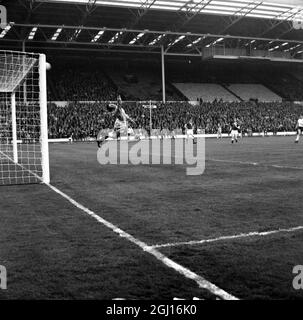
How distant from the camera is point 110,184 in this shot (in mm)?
9148

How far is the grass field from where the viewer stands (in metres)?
3.29

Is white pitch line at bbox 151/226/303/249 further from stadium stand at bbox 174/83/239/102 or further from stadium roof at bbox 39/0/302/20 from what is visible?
stadium stand at bbox 174/83/239/102

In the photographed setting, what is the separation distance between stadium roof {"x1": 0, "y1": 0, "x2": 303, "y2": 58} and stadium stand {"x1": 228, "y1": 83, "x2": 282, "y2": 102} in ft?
19.2

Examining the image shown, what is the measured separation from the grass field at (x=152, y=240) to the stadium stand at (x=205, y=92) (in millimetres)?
45126

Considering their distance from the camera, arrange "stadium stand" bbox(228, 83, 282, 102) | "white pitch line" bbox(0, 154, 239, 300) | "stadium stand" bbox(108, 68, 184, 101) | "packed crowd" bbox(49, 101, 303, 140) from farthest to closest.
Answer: "stadium stand" bbox(228, 83, 282, 102) → "stadium stand" bbox(108, 68, 184, 101) → "packed crowd" bbox(49, 101, 303, 140) → "white pitch line" bbox(0, 154, 239, 300)

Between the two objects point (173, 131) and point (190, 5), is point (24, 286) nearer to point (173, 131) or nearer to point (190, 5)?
point (173, 131)

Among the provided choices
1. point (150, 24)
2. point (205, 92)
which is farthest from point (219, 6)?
point (205, 92)

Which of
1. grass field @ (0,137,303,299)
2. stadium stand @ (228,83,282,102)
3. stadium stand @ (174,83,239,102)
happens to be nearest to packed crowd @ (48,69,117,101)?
stadium stand @ (174,83,239,102)

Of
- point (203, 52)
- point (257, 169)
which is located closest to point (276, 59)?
point (203, 52)

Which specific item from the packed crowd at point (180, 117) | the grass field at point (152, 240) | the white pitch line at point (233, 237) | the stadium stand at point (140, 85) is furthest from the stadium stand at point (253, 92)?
the white pitch line at point (233, 237)

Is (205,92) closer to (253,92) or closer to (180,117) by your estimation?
(253,92)

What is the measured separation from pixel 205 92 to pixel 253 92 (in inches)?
284

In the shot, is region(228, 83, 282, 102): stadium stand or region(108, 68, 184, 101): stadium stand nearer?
region(108, 68, 184, 101): stadium stand
